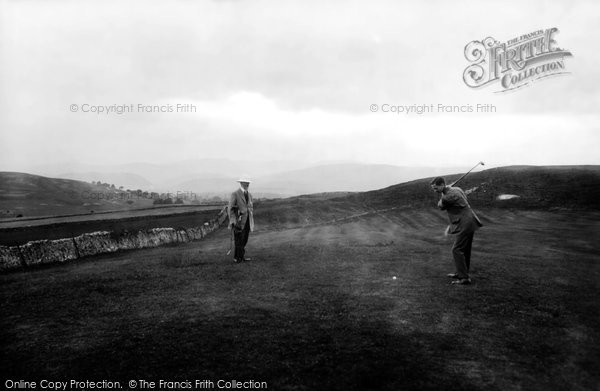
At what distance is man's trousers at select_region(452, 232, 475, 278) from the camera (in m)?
10.6

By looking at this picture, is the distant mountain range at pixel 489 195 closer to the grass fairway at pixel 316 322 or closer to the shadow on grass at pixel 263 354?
the grass fairway at pixel 316 322

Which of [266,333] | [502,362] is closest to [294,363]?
[266,333]

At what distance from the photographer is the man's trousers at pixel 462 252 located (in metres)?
10.6

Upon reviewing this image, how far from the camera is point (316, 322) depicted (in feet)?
25.2

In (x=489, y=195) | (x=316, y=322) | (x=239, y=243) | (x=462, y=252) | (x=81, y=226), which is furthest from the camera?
(x=489, y=195)

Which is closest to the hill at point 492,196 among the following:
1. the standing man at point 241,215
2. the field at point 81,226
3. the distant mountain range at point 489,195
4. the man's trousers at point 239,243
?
the distant mountain range at point 489,195

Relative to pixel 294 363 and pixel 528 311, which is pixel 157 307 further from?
pixel 528 311

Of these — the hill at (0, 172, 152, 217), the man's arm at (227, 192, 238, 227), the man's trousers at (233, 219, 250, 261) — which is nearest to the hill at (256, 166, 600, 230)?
the man's arm at (227, 192, 238, 227)

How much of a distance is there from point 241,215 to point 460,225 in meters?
7.26

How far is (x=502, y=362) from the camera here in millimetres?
6090

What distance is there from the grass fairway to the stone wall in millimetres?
836

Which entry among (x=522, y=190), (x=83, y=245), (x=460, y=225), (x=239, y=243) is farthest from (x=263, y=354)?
(x=522, y=190)

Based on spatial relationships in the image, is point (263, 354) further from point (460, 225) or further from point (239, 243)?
point (239, 243)

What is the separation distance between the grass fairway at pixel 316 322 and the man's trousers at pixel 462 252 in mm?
466
